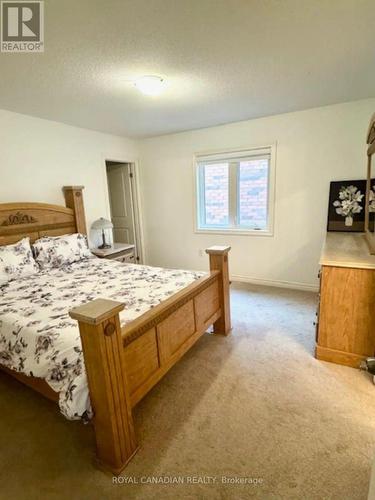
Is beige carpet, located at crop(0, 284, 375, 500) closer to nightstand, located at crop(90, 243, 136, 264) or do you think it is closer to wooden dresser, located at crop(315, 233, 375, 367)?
wooden dresser, located at crop(315, 233, 375, 367)

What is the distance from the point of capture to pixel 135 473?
1.39 metres

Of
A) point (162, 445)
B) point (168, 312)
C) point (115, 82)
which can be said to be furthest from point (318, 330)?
point (115, 82)

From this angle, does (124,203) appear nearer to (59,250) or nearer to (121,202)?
(121,202)

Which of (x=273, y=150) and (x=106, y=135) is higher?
(x=106, y=135)

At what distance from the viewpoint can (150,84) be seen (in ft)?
7.57

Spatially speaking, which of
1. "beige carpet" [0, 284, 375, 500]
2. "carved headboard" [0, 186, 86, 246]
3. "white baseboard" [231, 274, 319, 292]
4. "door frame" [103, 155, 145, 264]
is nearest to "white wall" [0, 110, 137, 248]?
"carved headboard" [0, 186, 86, 246]

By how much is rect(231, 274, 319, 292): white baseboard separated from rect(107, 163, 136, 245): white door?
6.75ft

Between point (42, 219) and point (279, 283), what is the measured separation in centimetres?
332

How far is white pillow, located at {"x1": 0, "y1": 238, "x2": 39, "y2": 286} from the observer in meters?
2.51

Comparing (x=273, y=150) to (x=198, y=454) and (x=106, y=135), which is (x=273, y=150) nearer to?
(x=106, y=135)

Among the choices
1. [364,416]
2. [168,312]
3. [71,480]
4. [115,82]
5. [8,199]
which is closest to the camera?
[71,480]

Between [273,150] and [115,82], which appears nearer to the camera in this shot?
[115,82]

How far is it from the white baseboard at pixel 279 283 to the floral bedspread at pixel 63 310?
188 cm

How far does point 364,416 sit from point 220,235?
116 inches
